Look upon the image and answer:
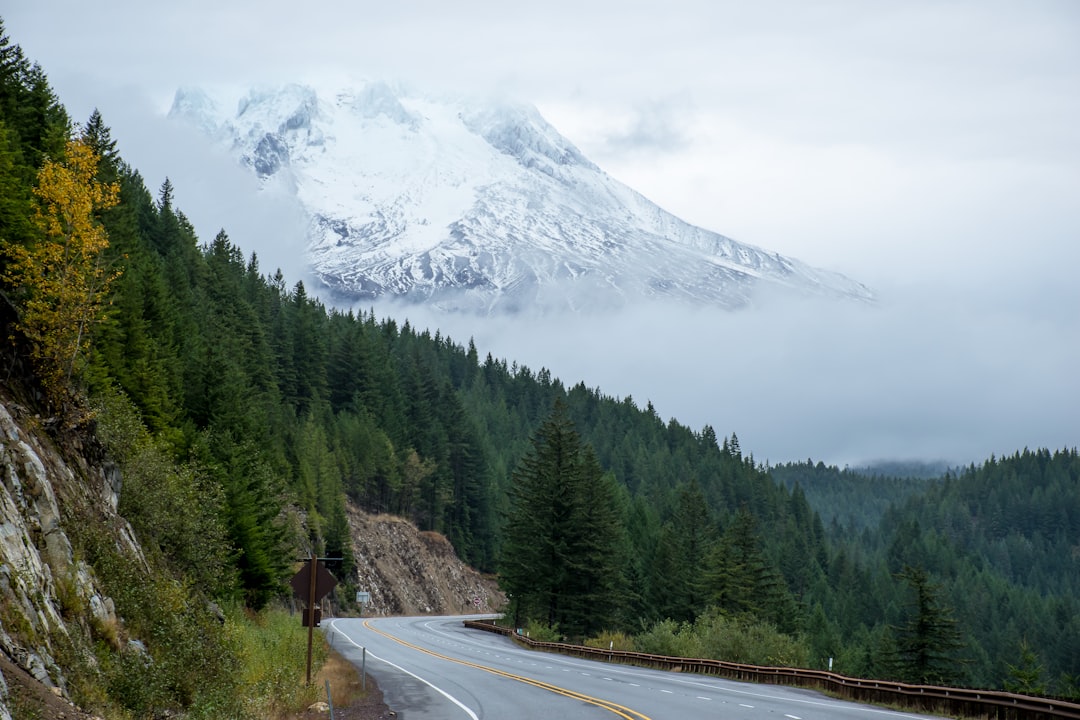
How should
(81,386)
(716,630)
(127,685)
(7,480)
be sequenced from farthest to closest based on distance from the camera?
(716,630)
(81,386)
(7,480)
(127,685)

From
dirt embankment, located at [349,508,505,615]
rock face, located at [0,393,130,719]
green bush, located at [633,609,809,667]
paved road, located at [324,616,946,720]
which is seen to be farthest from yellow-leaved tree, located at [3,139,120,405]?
dirt embankment, located at [349,508,505,615]

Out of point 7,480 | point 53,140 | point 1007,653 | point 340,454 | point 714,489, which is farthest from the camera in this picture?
point 714,489

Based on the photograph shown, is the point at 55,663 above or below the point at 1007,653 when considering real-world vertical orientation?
above

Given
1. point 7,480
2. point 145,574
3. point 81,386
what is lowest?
point 145,574

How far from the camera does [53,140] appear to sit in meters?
40.1

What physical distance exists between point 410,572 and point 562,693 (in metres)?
82.2

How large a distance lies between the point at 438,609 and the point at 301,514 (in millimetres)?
34262

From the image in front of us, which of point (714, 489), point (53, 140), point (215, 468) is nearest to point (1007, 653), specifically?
point (714, 489)

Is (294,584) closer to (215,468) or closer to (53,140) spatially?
(215,468)

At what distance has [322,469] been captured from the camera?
88.4 meters

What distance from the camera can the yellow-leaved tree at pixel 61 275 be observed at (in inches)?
902

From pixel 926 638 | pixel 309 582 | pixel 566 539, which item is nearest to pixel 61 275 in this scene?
pixel 309 582

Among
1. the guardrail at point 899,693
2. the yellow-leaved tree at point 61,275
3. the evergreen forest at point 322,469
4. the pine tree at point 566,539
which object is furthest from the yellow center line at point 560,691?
the pine tree at point 566,539

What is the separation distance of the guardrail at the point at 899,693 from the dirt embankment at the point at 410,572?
2380 inches
